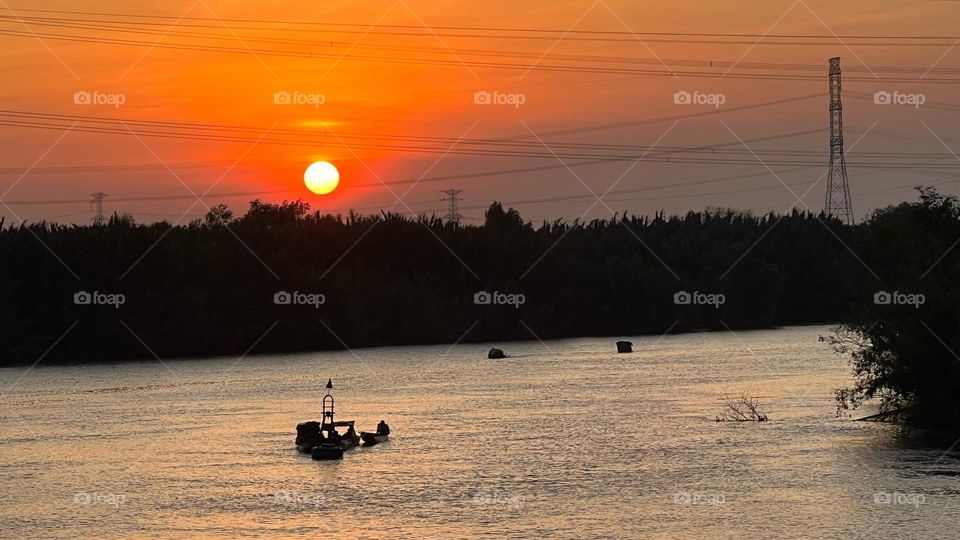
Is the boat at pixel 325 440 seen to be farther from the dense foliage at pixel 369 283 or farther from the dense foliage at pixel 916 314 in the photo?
the dense foliage at pixel 369 283

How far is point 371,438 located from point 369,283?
91.0 metres

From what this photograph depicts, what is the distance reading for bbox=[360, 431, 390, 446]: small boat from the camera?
66250 millimetres

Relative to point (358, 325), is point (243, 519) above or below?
below

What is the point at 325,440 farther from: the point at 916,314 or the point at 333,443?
the point at 916,314

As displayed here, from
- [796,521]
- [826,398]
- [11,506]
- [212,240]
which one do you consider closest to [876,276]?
[826,398]

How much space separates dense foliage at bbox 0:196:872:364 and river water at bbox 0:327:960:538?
23229 millimetres

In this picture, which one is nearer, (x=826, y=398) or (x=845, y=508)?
(x=845, y=508)

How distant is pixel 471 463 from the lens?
58.6 m

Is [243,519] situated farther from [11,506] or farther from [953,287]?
[953,287]

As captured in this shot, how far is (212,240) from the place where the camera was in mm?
153875

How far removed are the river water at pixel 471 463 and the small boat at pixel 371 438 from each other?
96 cm

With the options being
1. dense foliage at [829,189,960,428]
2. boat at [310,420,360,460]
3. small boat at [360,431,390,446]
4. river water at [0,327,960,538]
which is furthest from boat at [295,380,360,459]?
dense foliage at [829,189,960,428]

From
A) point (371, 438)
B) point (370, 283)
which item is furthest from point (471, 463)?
point (370, 283)

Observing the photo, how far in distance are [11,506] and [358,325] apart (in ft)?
341
